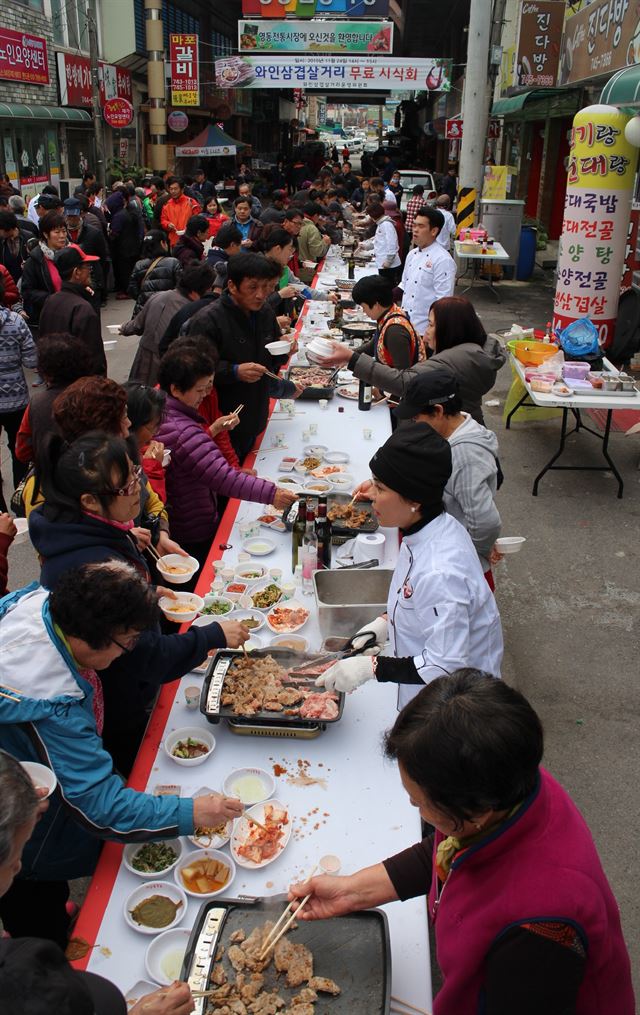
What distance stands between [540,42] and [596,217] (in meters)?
7.00

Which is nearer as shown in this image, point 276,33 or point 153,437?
point 153,437

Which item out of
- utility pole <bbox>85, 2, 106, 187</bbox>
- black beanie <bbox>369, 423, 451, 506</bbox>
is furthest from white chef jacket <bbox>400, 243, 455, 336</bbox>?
utility pole <bbox>85, 2, 106, 187</bbox>

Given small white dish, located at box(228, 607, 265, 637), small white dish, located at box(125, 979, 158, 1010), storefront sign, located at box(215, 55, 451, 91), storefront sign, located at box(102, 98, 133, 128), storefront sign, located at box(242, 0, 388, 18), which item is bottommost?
small white dish, located at box(125, 979, 158, 1010)

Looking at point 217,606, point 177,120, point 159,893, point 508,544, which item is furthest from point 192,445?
point 177,120

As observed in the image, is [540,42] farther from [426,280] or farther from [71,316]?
[71,316]

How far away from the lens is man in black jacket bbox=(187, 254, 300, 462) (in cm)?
469

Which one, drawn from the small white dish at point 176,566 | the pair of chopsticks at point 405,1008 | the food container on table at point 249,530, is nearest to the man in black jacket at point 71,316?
the food container on table at point 249,530

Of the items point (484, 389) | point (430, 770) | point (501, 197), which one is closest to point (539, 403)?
point (484, 389)

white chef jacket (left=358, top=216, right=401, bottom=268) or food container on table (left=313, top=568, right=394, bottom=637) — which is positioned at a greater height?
white chef jacket (left=358, top=216, right=401, bottom=268)

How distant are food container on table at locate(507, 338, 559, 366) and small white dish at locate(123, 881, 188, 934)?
236 inches

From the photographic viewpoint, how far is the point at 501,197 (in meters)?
15.4

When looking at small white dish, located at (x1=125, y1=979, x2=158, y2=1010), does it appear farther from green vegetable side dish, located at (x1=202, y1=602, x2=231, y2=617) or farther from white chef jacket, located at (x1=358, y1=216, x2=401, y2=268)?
white chef jacket, located at (x1=358, y1=216, x2=401, y2=268)

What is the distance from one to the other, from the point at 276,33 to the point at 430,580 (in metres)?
21.9

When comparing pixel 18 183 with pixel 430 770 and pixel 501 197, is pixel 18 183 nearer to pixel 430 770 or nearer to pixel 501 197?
pixel 501 197
